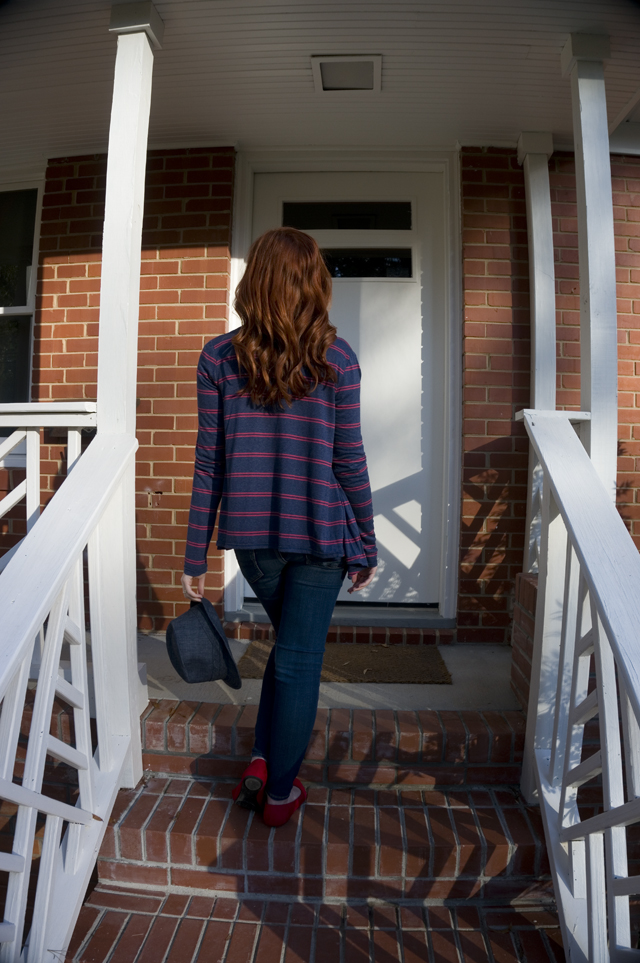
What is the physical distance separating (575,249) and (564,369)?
2.12 feet

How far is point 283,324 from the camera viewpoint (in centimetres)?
146

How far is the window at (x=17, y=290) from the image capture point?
11.0 ft

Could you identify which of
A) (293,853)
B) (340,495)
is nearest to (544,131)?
(340,495)

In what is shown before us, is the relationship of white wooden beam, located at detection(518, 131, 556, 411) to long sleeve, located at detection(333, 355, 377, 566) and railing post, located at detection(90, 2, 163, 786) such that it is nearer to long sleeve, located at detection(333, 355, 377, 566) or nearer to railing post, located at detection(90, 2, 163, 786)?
long sleeve, located at detection(333, 355, 377, 566)

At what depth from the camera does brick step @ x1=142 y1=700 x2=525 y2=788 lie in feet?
6.34

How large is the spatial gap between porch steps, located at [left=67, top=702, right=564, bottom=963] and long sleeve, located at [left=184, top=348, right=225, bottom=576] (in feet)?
2.38

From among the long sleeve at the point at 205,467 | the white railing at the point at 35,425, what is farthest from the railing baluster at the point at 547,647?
the white railing at the point at 35,425

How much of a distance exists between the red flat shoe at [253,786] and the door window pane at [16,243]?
293 centimetres

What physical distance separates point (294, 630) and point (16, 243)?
3.11m

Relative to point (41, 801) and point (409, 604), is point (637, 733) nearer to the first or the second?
point (41, 801)

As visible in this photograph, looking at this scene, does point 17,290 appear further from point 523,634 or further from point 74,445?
point 523,634

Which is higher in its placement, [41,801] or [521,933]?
[41,801]

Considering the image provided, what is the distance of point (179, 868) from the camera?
171cm

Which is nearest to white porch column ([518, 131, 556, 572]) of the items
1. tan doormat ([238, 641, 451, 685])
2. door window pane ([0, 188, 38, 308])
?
tan doormat ([238, 641, 451, 685])
